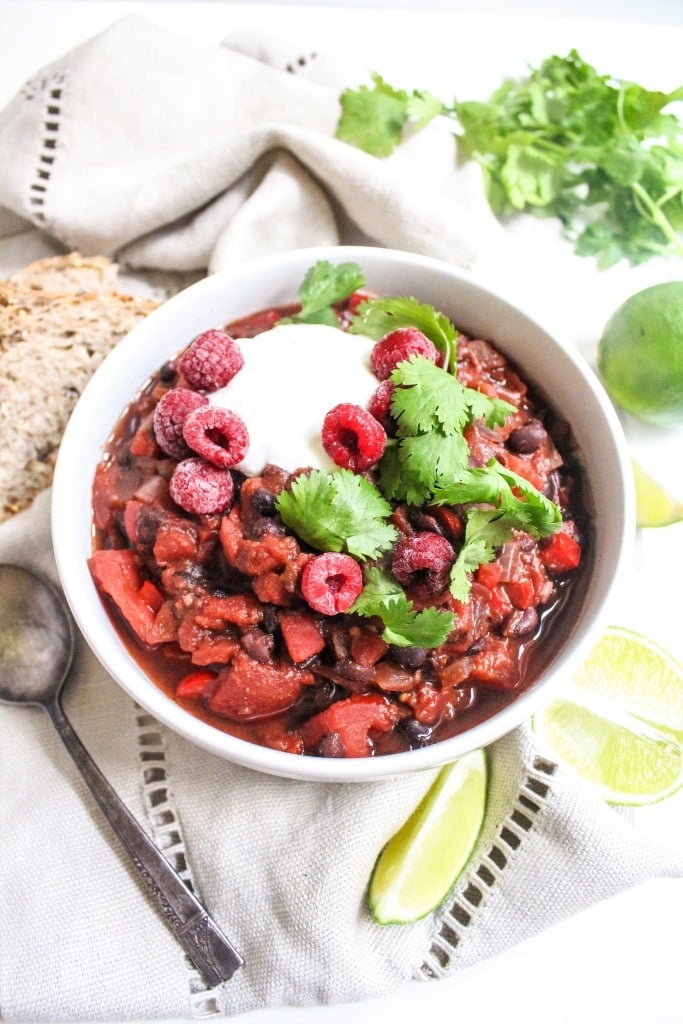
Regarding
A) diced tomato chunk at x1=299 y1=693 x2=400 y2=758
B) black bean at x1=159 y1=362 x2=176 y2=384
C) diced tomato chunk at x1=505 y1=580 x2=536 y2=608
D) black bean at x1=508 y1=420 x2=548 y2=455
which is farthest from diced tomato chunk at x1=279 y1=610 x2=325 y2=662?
black bean at x1=159 y1=362 x2=176 y2=384

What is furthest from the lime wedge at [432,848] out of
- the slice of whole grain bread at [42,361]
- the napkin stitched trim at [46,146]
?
the napkin stitched trim at [46,146]

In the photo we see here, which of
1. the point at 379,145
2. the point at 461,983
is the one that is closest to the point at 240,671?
the point at 461,983

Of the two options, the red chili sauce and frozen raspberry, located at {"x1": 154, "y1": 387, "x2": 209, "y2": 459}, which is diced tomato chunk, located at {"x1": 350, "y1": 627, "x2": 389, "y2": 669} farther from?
frozen raspberry, located at {"x1": 154, "y1": 387, "x2": 209, "y2": 459}

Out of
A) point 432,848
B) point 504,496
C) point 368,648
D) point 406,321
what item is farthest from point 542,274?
point 432,848

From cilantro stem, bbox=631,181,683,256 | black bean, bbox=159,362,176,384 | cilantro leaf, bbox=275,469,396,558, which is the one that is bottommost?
black bean, bbox=159,362,176,384

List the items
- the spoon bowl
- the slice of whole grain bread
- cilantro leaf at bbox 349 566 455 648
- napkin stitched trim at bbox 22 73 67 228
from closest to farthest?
1. cilantro leaf at bbox 349 566 455 648
2. the spoon bowl
3. the slice of whole grain bread
4. napkin stitched trim at bbox 22 73 67 228

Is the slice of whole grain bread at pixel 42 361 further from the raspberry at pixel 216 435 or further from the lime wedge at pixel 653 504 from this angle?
the lime wedge at pixel 653 504

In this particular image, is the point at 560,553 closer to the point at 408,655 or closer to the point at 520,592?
the point at 520,592
